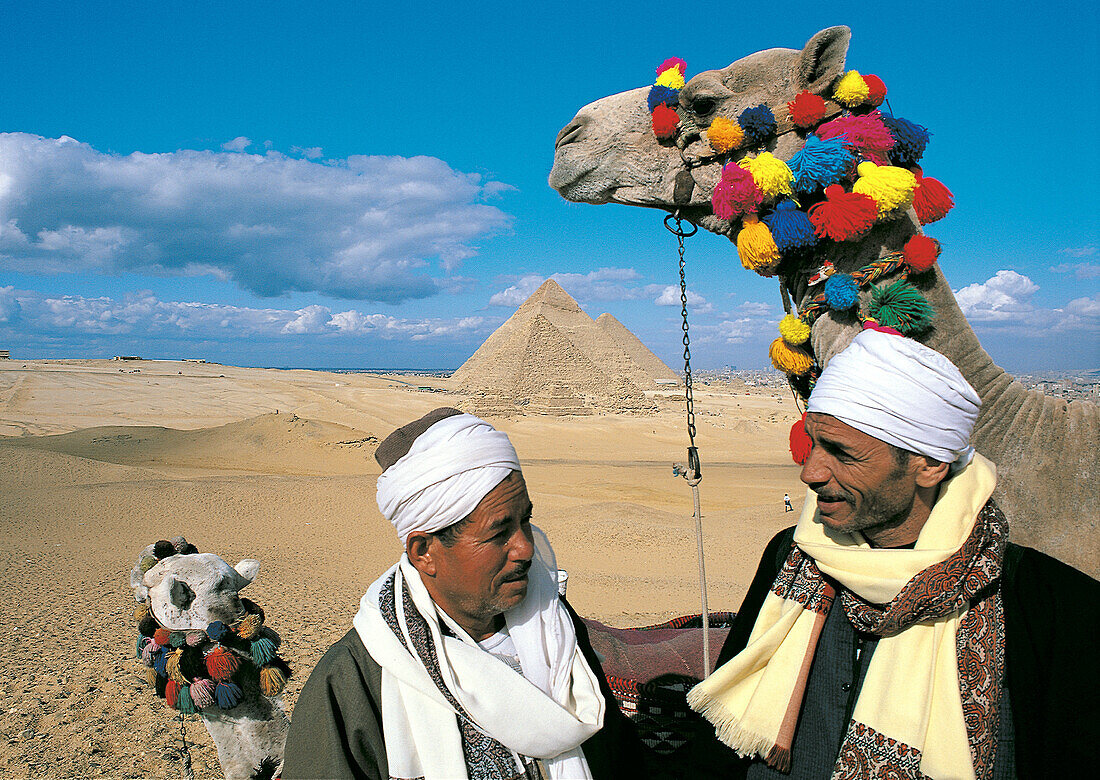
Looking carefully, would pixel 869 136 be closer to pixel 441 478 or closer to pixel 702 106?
pixel 702 106

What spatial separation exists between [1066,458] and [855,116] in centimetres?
136

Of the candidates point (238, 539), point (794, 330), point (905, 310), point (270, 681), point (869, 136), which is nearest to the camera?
point (905, 310)

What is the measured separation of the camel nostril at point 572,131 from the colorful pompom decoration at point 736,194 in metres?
0.89

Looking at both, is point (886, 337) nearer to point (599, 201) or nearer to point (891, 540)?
point (891, 540)

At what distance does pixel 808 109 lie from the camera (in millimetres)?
2389

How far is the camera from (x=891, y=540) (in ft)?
5.29

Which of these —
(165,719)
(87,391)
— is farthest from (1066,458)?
(87,391)

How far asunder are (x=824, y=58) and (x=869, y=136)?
395mm

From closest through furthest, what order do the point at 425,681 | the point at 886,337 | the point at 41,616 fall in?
the point at 425,681
the point at 886,337
the point at 41,616

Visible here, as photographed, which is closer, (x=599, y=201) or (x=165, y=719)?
(x=599, y=201)

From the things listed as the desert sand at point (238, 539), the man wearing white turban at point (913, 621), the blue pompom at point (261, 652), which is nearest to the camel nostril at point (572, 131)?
the man wearing white turban at point (913, 621)

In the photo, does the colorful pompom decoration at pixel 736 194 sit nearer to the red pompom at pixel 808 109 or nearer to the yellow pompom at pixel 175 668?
the red pompom at pixel 808 109

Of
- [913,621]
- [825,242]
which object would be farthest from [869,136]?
[913,621]

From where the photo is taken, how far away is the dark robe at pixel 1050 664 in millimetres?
1399
